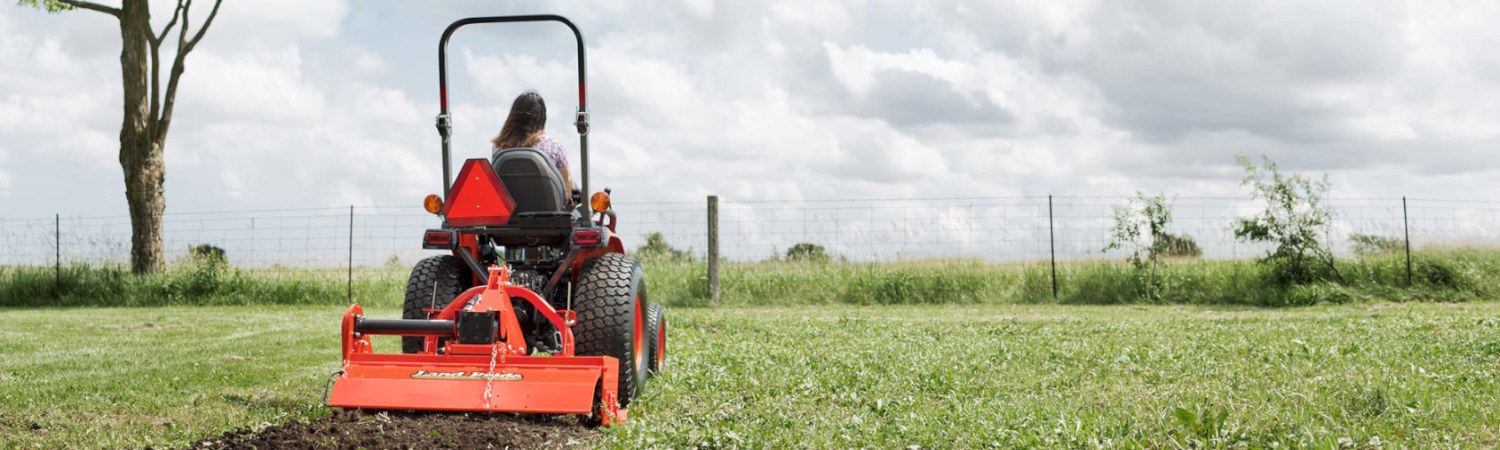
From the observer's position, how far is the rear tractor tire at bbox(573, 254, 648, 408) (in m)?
5.43

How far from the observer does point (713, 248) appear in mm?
15086

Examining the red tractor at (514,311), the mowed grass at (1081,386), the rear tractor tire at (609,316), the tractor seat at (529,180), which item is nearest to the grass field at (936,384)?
the mowed grass at (1081,386)

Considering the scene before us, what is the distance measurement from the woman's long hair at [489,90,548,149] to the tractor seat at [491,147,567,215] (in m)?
0.45

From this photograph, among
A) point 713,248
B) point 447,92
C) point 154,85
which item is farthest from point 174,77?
point 447,92

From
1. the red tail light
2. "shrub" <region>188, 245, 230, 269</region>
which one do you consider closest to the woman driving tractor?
the red tail light

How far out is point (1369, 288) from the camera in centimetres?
1449

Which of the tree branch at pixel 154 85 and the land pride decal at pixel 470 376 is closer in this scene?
the land pride decal at pixel 470 376

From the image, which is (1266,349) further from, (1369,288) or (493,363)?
(1369,288)

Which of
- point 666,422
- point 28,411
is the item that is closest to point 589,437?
point 666,422

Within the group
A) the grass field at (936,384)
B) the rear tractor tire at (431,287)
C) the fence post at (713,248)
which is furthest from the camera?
the fence post at (713,248)

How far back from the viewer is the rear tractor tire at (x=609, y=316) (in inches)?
214

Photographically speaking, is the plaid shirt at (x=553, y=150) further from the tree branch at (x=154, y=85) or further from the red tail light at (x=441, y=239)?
the tree branch at (x=154, y=85)

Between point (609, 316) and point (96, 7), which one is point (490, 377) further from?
point (96, 7)

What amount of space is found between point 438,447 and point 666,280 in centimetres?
1089
